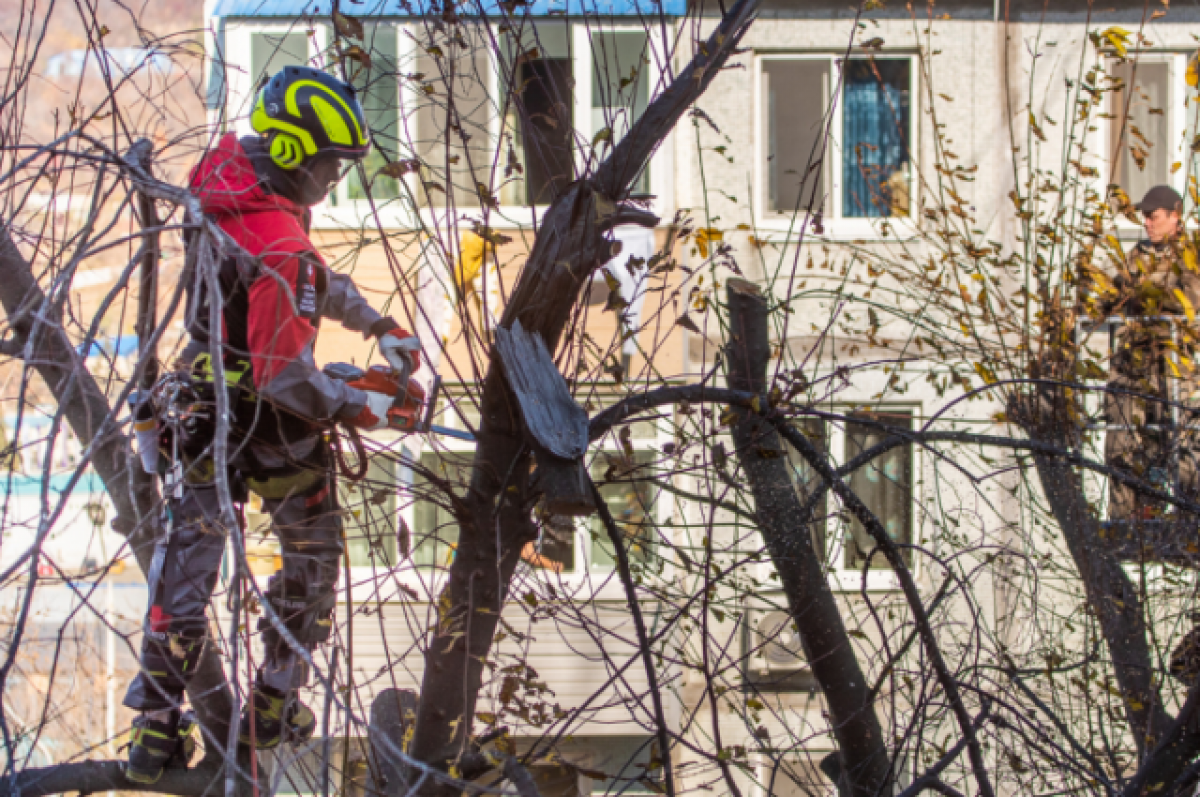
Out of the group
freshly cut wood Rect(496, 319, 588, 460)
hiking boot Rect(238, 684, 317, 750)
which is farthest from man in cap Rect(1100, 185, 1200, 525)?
hiking boot Rect(238, 684, 317, 750)

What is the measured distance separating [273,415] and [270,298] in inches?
18.4

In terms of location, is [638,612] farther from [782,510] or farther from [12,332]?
[12,332]

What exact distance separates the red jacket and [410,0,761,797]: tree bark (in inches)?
22.1

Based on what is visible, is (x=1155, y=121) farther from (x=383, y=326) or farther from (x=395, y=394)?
(x=395, y=394)

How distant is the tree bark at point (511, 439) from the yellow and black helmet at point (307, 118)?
88 centimetres

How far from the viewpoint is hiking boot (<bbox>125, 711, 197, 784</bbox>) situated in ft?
11.8

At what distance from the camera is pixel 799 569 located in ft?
12.3

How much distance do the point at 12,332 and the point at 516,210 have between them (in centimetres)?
645

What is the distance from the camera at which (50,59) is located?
4184 millimetres

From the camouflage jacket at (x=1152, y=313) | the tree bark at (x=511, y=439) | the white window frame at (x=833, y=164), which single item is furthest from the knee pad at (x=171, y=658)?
the white window frame at (x=833, y=164)

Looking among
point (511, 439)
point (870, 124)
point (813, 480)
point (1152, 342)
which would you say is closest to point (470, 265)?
point (511, 439)

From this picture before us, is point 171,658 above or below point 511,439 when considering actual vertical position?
below

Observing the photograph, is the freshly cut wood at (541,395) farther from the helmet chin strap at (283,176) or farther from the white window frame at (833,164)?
the white window frame at (833,164)

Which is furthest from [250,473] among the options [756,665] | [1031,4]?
[1031,4]
